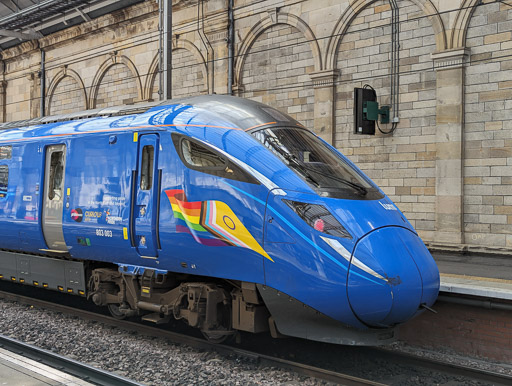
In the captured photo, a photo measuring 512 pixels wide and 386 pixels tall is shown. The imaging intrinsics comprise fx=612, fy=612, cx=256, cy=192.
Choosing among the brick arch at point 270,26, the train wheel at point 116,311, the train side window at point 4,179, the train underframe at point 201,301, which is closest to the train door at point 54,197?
the train underframe at point 201,301

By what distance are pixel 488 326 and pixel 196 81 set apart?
1403 centimetres

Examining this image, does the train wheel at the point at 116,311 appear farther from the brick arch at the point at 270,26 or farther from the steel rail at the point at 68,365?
the brick arch at the point at 270,26

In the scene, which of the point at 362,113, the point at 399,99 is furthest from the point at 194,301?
the point at 399,99

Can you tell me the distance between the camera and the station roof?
22438mm

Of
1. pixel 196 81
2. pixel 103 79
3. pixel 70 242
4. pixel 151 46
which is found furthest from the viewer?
pixel 103 79

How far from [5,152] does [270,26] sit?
9559 mm

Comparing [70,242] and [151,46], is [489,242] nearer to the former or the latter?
[70,242]

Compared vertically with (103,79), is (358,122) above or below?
below

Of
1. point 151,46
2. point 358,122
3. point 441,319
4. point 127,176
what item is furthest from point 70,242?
point 151,46

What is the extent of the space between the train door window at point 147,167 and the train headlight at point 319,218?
216cm

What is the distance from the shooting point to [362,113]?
48.0ft

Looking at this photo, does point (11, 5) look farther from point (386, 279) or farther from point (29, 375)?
point (386, 279)

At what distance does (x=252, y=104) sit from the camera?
767cm

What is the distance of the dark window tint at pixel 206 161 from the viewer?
6.80 m
